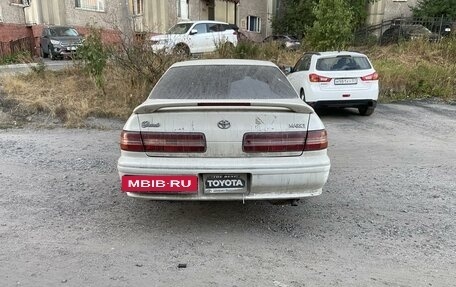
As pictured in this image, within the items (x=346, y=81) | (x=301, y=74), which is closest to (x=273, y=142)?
(x=346, y=81)

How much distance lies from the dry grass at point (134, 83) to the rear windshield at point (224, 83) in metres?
4.38

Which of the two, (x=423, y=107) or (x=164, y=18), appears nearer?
(x=423, y=107)

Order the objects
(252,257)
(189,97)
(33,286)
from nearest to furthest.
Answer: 1. (33,286)
2. (252,257)
3. (189,97)

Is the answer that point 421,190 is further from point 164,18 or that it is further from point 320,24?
point 164,18

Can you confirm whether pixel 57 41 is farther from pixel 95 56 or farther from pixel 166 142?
pixel 166 142

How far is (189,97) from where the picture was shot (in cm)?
388

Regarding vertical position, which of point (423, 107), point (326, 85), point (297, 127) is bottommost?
point (423, 107)

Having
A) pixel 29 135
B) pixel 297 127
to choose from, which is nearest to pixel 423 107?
pixel 297 127

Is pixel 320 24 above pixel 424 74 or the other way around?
above

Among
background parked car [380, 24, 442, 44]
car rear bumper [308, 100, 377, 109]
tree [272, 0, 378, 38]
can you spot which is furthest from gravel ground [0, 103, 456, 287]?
tree [272, 0, 378, 38]

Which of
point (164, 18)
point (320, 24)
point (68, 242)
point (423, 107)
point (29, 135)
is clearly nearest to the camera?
point (68, 242)

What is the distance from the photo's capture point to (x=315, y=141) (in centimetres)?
338

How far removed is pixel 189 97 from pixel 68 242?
1734 mm

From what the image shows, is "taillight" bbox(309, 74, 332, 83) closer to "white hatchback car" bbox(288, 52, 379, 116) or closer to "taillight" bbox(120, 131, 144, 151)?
"white hatchback car" bbox(288, 52, 379, 116)
